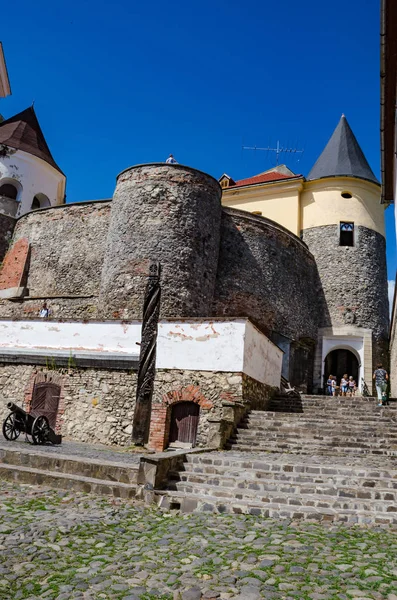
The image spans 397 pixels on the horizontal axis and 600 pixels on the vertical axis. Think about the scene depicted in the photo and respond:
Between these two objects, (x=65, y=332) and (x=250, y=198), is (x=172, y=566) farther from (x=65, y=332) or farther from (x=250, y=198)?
(x=250, y=198)

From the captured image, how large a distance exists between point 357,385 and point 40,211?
17.2m

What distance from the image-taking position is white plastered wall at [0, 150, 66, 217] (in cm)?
2703

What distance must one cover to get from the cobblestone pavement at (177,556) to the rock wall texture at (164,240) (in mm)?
11854

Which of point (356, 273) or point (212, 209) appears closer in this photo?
point (212, 209)

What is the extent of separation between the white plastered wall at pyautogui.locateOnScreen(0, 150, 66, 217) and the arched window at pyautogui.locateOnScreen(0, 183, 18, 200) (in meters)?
0.28

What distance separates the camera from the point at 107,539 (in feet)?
16.9

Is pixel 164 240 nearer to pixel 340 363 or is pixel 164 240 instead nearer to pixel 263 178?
pixel 340 363

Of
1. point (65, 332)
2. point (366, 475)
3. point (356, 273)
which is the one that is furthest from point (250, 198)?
point (366, 475)

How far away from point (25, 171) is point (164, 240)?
12.9 meters

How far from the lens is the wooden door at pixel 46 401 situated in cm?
1340

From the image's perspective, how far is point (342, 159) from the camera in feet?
94.2

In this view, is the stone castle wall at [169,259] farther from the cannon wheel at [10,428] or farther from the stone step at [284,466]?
the stone step at [284,466]

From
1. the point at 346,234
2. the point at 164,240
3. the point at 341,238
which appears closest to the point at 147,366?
the point at 164,240

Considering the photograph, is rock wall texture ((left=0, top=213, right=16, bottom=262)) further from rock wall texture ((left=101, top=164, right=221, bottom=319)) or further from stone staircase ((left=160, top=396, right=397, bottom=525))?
stone staircase ((left=160, top=396, right=397, bottom=525))
